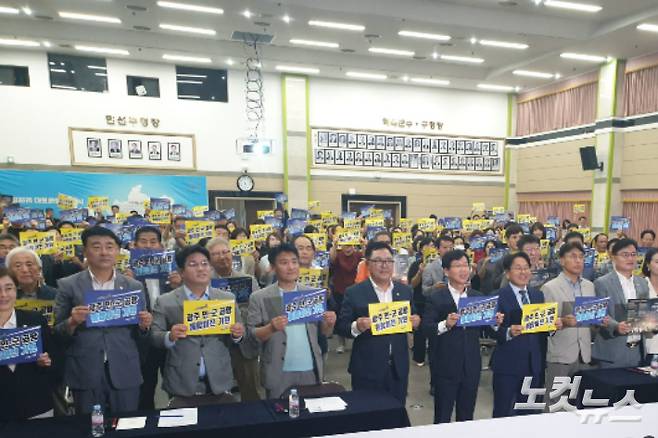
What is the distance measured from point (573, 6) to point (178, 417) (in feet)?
34.2

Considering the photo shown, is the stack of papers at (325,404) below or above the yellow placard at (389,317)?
below

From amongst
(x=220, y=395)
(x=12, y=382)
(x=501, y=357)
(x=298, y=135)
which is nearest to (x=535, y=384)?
(x=501, y=357)

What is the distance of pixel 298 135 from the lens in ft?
41.2

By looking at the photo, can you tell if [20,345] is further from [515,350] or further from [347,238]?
[347,238]

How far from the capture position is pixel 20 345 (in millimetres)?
2031

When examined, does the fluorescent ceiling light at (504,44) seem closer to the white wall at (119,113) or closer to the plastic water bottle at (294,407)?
the white wall at (119,113)

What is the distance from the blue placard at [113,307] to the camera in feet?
7.22

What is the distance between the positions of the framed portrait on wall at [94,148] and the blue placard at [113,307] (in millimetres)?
10361

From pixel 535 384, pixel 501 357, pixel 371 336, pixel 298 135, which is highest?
pixel 298 135

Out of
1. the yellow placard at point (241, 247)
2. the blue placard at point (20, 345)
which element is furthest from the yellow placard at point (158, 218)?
the blue placard at point (20, 345)

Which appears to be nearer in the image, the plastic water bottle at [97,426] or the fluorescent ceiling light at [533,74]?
the plastic water bottle at [97,426]

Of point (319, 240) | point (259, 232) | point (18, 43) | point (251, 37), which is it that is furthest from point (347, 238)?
point (18, 43)

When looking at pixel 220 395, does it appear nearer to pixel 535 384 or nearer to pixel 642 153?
pixel 535 384

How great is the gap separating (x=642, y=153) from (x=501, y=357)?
11.4m
